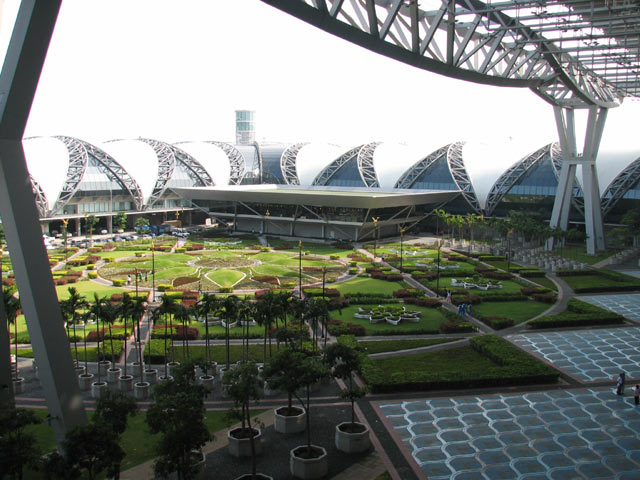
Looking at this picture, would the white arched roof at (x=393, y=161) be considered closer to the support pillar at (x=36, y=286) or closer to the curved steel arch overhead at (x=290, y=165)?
the curved steel arch overhead at (x=290, y=165)

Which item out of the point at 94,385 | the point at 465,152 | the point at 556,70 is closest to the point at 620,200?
the point at 465,152

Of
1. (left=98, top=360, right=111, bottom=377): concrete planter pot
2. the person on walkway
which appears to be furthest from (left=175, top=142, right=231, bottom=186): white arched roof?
the person on walkway

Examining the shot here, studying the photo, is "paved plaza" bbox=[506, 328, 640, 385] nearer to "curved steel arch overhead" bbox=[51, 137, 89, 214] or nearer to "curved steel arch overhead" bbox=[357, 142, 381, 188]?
"curved steel arch overhead" bbox=[357, 142, 381, 188]

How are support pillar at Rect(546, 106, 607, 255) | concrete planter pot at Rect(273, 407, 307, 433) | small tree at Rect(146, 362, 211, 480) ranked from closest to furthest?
small tree at Rect(146, 362, 211, 480) < concrete planter pot at Rect(273, 407, 307, 433) < support pillar at Rect(546, 106, 607, 255)

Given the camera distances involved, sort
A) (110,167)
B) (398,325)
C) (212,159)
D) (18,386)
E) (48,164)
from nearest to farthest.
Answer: (18,386)
(398,325)
(48,164)
(110,167)
(212,159)

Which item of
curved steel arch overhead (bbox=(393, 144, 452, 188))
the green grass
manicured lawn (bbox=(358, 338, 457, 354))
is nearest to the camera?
the green grass

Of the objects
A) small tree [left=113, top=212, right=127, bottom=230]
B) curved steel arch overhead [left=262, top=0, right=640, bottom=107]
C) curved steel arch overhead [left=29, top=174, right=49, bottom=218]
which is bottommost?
small tree [left=113, top=212, right=127, bottom=230]

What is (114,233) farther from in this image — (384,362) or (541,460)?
(541,460)

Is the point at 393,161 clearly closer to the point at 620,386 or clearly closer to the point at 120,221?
the point at 120,221

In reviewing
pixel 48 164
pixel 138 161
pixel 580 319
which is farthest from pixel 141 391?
pixel 138 161
